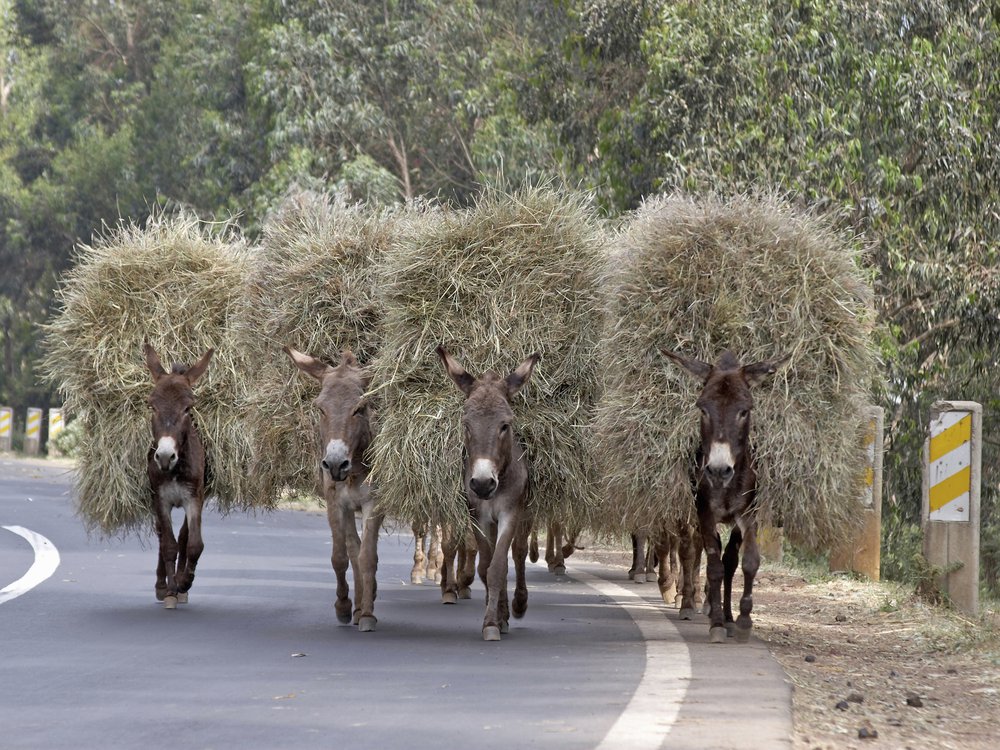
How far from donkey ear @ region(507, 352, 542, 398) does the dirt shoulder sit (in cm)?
252

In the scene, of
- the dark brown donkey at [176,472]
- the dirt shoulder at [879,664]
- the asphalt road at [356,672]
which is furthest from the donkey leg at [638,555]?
the dark brown donkey at [176,472]

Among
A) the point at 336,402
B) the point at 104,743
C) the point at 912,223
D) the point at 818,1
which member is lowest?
the point at 104,743

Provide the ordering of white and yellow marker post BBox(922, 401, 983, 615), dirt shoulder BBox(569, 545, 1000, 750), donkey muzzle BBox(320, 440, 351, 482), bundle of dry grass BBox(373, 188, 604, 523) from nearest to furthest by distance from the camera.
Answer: dirt shoulder BBox(569, 545, 1000, 750) < donkey muzzle BBox(320, 440, 351, 482) < bundle of dry grass BBox(373, 188, 604, 523) < white and yellow marker post BBox(922, 401, 983, 615)

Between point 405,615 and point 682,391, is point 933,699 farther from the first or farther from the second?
point 405,615

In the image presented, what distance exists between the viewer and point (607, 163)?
2527 cm

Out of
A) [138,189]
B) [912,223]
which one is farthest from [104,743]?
[138,189]

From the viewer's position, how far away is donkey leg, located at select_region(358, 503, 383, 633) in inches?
463

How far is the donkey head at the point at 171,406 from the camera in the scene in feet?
42.5

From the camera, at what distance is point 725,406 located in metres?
10.7

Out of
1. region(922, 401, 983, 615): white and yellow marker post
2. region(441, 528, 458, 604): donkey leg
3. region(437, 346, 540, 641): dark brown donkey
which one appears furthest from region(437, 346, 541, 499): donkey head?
region(922, 401, 983, 615): white and yellow marker post

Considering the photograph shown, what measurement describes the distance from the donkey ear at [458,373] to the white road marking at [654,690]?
7.17ft

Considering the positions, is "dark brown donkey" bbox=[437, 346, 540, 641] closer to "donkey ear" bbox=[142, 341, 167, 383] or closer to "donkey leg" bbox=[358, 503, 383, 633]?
"donkey leg" bbox=[358, 503, 383, 633]

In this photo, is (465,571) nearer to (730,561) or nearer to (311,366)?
(311,366)

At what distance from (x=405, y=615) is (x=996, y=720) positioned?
6012 mm
